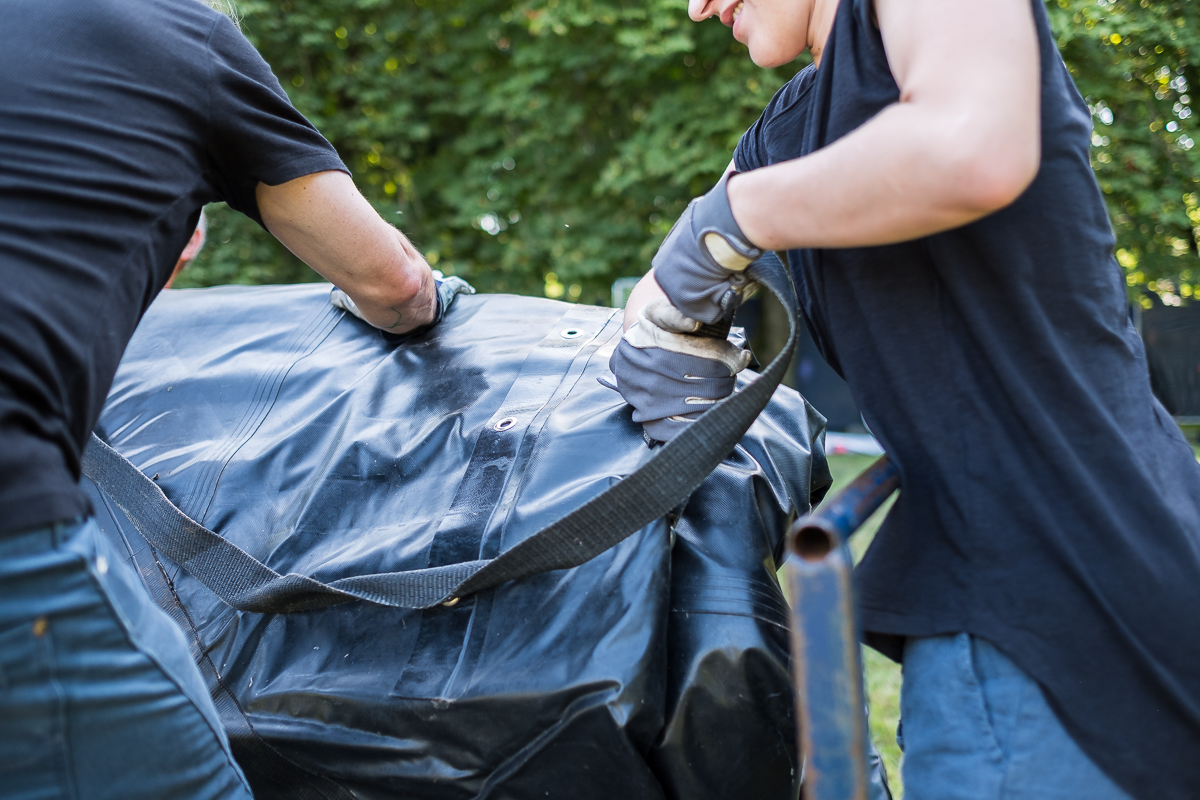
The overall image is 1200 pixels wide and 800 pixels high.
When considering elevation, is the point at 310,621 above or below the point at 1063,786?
below

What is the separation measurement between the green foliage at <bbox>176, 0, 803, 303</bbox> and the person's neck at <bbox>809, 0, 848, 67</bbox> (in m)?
7.35

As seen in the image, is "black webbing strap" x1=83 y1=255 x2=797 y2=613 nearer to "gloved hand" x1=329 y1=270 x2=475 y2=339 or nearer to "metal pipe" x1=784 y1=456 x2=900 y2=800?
"metal pipe" x1=784 y1=456 x2=900 y2=800

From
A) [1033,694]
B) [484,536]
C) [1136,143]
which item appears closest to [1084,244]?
[1033,694]

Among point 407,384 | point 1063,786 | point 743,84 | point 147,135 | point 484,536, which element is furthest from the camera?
point 743,84

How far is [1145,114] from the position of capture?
881cm

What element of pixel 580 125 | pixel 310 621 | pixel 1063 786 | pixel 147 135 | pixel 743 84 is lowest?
pixel 580 125

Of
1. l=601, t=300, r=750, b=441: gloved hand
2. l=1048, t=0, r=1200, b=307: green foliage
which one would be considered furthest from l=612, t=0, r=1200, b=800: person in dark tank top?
l=1048, t=0, r=1200, b=307: green foliage

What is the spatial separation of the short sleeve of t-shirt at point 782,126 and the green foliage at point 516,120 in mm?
7235

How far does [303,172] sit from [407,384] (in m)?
0.57

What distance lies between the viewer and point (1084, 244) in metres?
1.11

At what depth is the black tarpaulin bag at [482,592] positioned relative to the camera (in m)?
1.34

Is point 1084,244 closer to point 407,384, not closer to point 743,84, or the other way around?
point 407,384

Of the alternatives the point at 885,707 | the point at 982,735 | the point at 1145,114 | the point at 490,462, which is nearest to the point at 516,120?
the point at 1145,114

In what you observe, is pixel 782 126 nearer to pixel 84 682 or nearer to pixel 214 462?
pixel 84 682
